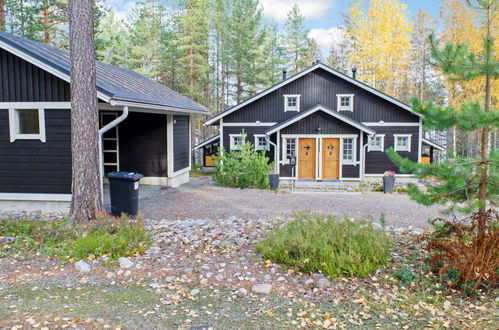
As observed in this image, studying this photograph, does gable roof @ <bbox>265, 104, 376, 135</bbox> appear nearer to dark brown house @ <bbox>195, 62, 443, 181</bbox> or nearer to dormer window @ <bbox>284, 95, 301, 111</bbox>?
dark brown house @ <bbox>195, 62, 443, 181</bbox>

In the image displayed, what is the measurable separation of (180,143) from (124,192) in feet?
A: 21.2

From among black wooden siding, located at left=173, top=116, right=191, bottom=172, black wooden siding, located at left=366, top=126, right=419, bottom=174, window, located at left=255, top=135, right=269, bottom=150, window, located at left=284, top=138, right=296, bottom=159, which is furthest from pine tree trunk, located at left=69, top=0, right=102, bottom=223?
black wooden siding, located at left=366, top=126, right=419, bottom=174

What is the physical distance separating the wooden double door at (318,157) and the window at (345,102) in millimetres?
2407

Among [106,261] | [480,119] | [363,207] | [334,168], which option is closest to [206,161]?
[334,168]

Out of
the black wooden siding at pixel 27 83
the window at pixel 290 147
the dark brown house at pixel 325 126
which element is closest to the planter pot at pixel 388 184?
the dark brown house at pixel 325 126

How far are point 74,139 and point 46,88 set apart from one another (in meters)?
2.80

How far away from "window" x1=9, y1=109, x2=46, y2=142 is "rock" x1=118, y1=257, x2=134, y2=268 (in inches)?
204

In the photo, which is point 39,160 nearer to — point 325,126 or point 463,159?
point 463,159

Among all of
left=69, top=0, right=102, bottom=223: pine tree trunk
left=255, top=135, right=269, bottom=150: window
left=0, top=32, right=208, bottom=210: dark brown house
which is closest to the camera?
left=69, top=0, right=102, bottom=223: pine tree trunk

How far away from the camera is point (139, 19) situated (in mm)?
31172

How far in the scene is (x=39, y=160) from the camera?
371 inches

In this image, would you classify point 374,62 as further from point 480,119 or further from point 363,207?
point 480,119

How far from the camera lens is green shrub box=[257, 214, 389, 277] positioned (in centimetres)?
509

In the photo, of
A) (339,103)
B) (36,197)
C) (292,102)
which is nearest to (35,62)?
(36,197)
